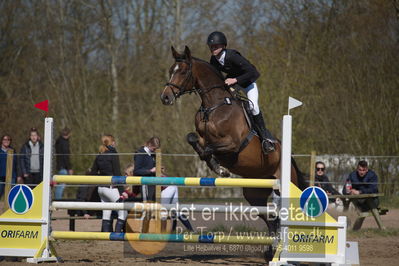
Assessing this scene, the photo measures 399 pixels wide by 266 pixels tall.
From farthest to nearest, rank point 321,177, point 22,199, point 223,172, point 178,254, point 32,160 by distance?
point 32,160 < point 321,177 < point 178,254 < point 223,172 < point 22,199

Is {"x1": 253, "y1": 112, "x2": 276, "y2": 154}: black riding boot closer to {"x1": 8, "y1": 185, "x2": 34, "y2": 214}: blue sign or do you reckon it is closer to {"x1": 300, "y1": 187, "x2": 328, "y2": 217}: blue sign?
{"x1": 300, "y1": 187, "x2": 328, "y2": 217}: blue sign

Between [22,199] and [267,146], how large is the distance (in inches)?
101

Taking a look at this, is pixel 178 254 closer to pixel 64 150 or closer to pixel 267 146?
pixel 267 146

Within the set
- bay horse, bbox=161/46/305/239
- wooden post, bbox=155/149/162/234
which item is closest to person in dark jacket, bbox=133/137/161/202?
wooden post, bbox=155/149/162/234

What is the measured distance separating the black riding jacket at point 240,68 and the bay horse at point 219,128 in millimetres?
159

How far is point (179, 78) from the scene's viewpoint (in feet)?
21.3

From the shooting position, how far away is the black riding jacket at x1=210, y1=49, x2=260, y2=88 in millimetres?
6711

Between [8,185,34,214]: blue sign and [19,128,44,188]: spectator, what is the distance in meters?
5.21

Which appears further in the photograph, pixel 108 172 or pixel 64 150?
pixel 64 150

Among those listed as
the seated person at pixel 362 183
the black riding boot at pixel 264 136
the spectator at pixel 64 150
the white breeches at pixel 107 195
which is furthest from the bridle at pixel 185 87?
the spectator at pixel 64 150


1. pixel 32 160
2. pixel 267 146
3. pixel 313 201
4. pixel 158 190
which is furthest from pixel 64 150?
pixel 313 201

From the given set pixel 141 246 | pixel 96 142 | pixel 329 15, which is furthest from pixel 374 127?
pixel 141 246

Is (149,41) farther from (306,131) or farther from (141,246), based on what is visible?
(141,246)

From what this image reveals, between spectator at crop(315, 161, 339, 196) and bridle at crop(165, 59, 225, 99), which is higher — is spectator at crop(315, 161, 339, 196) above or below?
below
